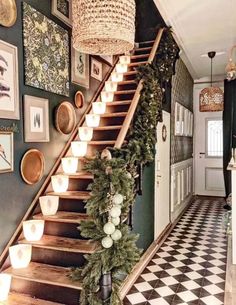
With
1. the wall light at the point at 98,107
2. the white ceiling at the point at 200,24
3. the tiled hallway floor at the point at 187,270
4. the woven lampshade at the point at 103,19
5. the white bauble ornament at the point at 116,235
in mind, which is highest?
the white ceiling at the point at 200,24

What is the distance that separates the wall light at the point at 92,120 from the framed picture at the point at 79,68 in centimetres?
44

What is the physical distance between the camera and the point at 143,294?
121 inches

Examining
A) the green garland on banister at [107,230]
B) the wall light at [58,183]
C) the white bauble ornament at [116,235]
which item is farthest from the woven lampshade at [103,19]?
the wall light at [58,183]

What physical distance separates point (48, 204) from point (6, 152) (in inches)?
27.4

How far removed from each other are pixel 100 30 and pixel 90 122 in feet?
6.91

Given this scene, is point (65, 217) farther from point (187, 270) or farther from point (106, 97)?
point (106, 97)

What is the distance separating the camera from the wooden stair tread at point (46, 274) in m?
2.33

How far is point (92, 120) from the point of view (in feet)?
13.3

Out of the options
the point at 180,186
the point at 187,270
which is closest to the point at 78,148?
the point at 187,270

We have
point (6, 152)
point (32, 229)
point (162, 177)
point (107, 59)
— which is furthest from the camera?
point (107, 59)

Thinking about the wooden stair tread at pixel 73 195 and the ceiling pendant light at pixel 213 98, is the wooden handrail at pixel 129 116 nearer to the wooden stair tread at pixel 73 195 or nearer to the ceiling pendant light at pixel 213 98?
the wooden stair tread at pixel 73 195

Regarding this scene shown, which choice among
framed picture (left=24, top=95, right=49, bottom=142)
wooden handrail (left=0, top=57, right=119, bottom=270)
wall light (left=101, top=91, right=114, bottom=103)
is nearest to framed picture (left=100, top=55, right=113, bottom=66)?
wooden handrail (left=0, top=57, right=119, bottom=270)

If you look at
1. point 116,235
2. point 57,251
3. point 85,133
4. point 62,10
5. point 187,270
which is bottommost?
point 187,270

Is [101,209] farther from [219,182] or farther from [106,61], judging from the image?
[219,182]
